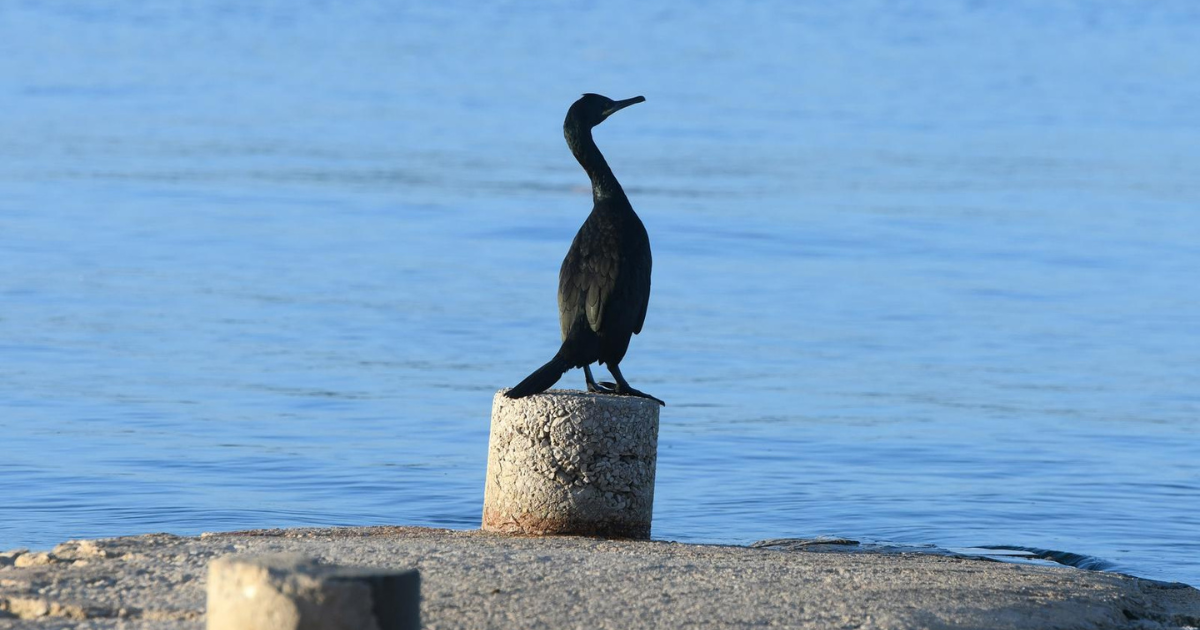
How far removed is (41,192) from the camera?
26.5 metres

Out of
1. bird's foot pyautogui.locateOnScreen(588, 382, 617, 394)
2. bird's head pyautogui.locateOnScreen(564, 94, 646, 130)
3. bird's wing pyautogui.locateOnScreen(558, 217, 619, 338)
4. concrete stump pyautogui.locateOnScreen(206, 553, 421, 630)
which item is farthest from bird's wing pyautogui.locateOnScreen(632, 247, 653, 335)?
concrete stump pyautogui.locateOnScreen(206, 553, 421, 630)

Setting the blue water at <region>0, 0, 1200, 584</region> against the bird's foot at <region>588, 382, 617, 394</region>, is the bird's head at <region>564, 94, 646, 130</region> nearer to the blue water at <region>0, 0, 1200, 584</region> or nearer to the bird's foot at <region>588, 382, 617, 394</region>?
the bird's foot at <region>588, 382, 617, 394</region>

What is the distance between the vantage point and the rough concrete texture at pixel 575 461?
793cm

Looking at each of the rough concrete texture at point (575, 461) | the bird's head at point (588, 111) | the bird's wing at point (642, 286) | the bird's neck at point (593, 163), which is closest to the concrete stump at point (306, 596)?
the rough concrete texture at point (575, 461)

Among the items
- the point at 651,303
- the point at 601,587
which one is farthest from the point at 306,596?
the point at 651,303

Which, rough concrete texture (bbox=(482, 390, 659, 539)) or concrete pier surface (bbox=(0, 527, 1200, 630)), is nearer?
concrete pier surface (bbox=(0, 527, 1200, 630))

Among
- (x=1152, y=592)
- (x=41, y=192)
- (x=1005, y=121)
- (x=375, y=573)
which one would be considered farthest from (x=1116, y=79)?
(x=375, y=573)

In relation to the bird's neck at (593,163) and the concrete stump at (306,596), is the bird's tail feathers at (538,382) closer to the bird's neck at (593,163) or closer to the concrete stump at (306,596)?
the bird's neck at (593,163)

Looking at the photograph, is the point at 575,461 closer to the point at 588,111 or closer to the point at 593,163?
the point at 593,163

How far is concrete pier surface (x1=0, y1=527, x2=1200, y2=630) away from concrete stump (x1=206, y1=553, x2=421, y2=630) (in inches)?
37.4

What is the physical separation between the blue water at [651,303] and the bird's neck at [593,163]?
256cm

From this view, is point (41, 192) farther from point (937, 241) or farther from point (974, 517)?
point (974, 517)

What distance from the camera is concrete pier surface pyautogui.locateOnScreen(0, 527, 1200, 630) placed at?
6.09 meters

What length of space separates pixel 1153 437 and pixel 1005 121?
93.8ft
